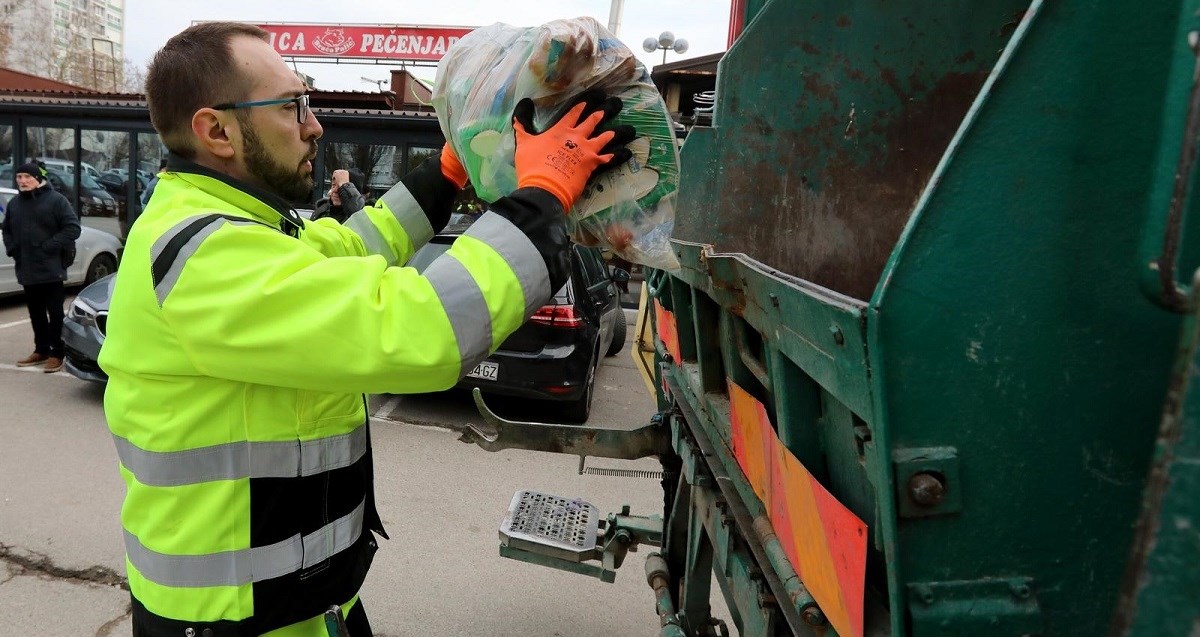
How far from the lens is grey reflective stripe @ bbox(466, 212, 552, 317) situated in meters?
1.30

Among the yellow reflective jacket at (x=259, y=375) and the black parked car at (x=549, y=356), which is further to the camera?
the black parked car at (x=549, y=356)

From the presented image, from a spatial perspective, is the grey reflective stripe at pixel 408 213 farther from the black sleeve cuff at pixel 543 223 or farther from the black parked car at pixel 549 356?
the black parked car at pixel 549 356

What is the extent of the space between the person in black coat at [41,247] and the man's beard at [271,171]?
253 inches

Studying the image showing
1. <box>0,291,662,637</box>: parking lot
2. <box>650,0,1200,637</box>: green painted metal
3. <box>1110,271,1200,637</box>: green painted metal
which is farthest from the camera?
<box>0,291,662,637</box>: parking lot

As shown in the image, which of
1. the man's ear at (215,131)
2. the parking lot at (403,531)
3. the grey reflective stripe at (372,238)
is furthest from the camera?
the parking lot at (403,531)

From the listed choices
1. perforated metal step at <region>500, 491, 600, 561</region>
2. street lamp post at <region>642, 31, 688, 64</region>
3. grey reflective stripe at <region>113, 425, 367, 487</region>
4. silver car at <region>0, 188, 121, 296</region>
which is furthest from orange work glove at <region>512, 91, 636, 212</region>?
street lamp post at <region>642, 31, 688, 64</region>

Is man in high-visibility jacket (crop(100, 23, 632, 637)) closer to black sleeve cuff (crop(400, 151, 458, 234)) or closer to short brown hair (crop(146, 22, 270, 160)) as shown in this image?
short brown hair (crop(146, 22, 270, 160))

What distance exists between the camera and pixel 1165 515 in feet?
2.18

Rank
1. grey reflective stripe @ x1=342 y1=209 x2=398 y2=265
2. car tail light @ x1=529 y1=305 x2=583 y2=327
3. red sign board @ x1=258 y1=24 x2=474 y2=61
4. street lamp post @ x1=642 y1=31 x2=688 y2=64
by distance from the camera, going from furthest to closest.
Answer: red sign board @ x1=258 y1=24 x2=474 y2=61 < street lamp post @ x1=642 y1=31 x2=688 y2=64 < car tail light @ x1=529 y1=305 x2=583 y2=327 < grey reflective stripe @ x1=342 y1=209 x2=398 y2=265

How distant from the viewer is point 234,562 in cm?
142

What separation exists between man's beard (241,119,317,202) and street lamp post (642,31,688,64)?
1366 centimetres

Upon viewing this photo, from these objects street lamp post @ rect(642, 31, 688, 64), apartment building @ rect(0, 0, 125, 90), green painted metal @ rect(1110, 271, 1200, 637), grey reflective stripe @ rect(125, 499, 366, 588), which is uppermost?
apartment building @ rect(0, 0, 125, 90)

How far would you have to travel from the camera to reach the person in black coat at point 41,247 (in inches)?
261

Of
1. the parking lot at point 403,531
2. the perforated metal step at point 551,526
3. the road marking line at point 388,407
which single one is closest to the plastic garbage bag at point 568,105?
the perforated metal step at point 551,526
